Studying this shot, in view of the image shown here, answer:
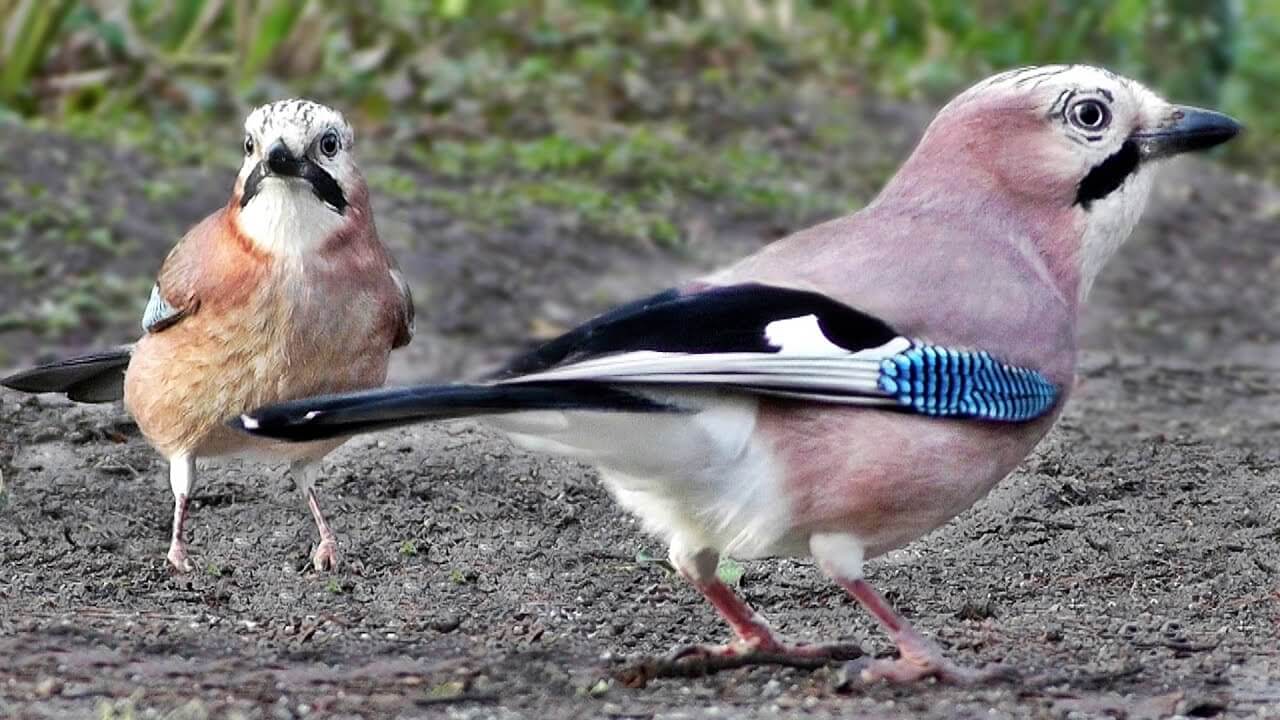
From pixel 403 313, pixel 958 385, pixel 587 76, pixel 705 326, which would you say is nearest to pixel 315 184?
pixel 403 313

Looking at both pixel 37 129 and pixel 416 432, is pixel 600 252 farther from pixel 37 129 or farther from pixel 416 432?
pixel 416 432

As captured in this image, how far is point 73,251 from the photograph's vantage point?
932cm

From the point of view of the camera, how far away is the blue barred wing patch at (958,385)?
170 inches

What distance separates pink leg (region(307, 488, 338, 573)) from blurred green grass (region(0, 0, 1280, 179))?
542 centimetres

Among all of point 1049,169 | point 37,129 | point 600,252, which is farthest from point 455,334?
point 1049,169

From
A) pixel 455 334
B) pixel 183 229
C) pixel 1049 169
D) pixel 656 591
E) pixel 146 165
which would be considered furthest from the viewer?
pixel 146 165

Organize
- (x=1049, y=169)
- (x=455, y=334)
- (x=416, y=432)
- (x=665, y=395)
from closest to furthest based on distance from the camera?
(x=665, y=395), (x=1049, y=169), (x=416, y=432), (x=455, y=334)

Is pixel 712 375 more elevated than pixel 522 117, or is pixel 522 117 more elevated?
pixel 712 375

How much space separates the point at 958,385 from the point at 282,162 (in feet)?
6.05

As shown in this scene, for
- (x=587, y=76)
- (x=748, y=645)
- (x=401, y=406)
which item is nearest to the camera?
(x=401, y=406)

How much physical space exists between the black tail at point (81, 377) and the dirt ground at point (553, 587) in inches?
10.3

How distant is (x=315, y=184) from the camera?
17.7 ft

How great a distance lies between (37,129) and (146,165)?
0.60m

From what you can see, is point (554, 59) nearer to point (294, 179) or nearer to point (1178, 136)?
point (294, 179)
